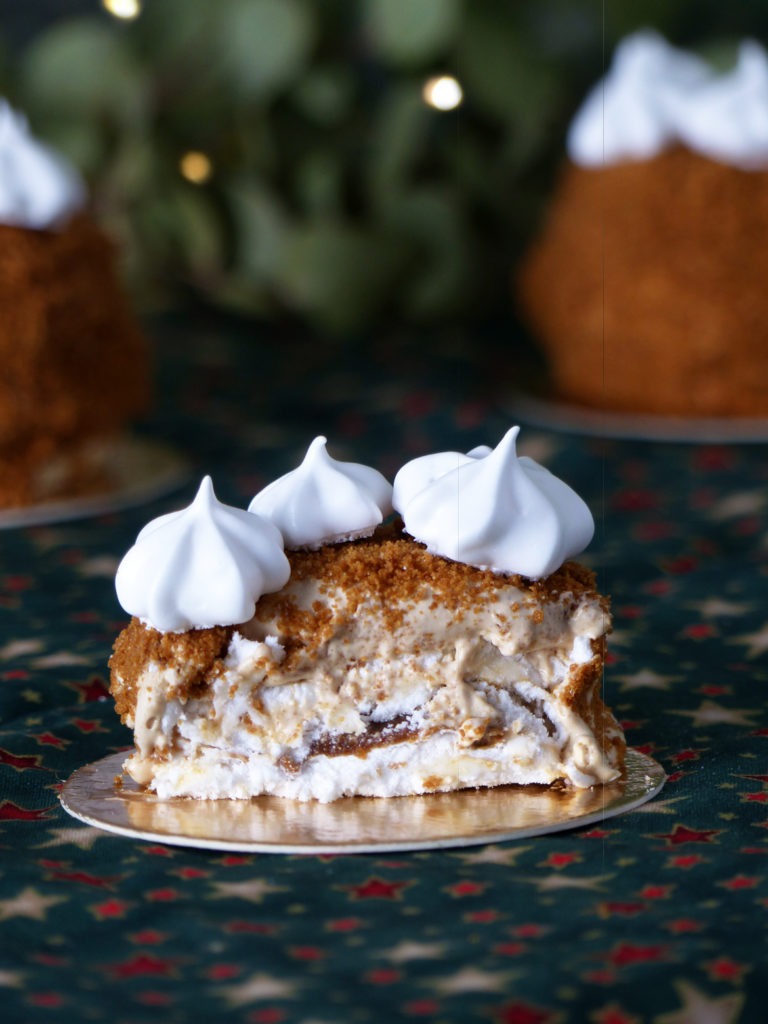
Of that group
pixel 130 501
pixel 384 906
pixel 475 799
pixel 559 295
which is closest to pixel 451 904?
pixel 384 906

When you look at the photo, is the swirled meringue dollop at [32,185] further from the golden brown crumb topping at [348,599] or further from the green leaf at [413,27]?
the golden brown crumb topping at [348,599]

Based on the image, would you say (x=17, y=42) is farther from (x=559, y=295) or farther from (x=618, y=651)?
(x=618, y=651)

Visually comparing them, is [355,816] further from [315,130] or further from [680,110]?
[315,130]

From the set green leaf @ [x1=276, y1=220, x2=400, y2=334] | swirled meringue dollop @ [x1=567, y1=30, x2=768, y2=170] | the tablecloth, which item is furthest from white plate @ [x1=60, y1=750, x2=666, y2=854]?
green leaf @ [x1=276, y1=220, x2=400, y2=334]

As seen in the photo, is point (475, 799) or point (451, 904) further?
point (475, 799)

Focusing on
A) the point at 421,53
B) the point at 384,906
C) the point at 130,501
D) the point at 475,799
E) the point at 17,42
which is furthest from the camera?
the point at 17,42

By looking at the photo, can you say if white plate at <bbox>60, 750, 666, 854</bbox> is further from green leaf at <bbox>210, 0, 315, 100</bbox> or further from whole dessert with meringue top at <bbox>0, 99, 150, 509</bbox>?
green leaf at <bbox>210, 0, 315, 100</bbox>
